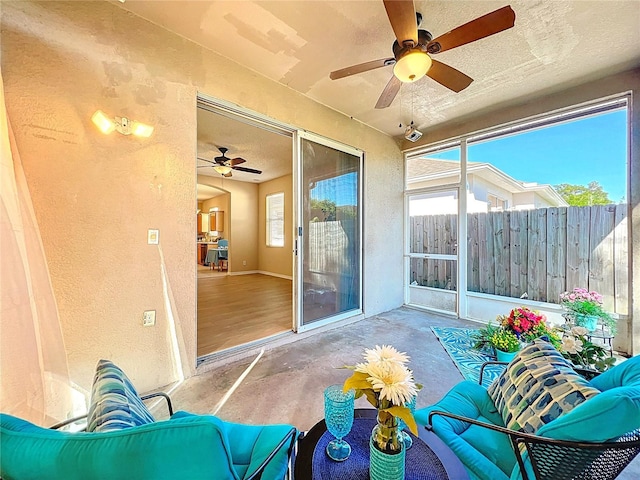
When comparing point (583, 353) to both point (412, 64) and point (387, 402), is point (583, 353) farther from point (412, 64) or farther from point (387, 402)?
point (412, 64)

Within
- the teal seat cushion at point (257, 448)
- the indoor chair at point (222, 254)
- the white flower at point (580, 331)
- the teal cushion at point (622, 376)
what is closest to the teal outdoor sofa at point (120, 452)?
the teal seat cushion at point (257, 448)

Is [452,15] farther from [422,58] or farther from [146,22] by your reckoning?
[146,22]

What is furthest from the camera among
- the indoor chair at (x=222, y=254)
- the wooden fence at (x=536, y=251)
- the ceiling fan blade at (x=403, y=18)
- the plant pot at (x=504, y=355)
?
the indoor chair at (x=222, y=254)

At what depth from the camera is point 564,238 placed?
3387mm

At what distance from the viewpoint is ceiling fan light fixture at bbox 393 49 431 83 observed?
1951 millimetres

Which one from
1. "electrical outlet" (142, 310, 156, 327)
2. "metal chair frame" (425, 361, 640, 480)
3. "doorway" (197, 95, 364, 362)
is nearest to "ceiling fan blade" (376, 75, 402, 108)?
"doorway" (197, 95, 364, 362)

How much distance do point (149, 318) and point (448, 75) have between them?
3.27m

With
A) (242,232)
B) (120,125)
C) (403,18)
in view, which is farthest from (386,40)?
(242,232)

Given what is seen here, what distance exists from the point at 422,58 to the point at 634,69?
2.79 meters

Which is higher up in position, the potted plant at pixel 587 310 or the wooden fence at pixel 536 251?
the wooden fence at pixel 536 251

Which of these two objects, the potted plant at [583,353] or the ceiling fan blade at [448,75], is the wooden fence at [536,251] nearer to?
the potted plant at [583,353]

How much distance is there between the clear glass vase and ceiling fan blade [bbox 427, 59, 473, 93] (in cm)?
251

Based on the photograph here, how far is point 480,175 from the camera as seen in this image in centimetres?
412

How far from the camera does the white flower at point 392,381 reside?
82 cm
